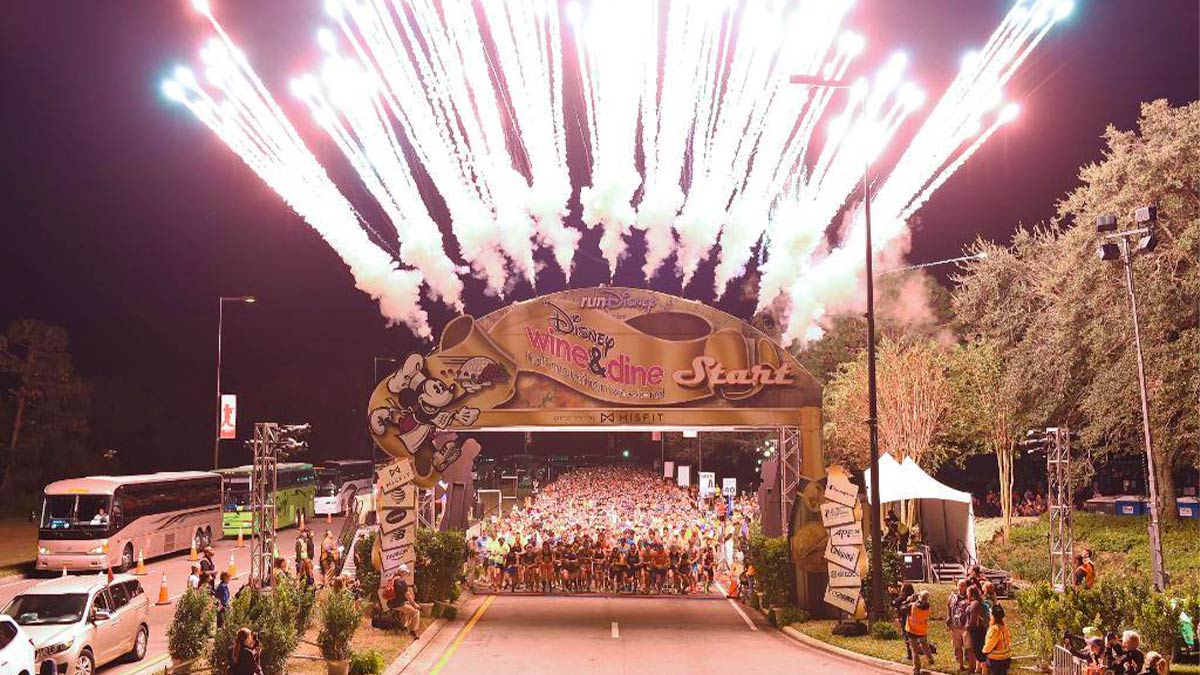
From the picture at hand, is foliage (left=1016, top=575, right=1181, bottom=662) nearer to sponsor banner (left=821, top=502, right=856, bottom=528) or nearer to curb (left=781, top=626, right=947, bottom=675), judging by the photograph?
curb (left=781, top=626, right=947, bottom=675)

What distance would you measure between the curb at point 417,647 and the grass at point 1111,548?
17158 millimetres

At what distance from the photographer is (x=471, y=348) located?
25.6m

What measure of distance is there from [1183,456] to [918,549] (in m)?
9.59

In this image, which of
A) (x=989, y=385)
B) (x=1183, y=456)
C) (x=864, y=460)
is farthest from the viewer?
(x=864, y=460)

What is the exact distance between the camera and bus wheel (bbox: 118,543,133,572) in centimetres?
3412

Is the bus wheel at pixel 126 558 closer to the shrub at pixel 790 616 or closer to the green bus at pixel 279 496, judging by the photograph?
the green bus at pixel 279 496

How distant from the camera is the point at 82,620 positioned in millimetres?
17062

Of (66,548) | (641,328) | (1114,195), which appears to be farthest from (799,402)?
(66,548)

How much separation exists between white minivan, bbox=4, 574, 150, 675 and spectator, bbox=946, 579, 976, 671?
1442cm

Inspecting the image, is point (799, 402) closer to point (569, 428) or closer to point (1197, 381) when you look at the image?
point (569, 428)

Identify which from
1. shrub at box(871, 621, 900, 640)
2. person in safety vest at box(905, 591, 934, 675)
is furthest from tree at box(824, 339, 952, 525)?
person in safety vest at box(905, 591, 934, 675)

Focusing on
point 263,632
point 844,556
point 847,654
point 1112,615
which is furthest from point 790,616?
point 263,632

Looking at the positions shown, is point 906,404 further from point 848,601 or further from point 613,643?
point 613,643

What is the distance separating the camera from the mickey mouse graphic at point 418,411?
985 inches
